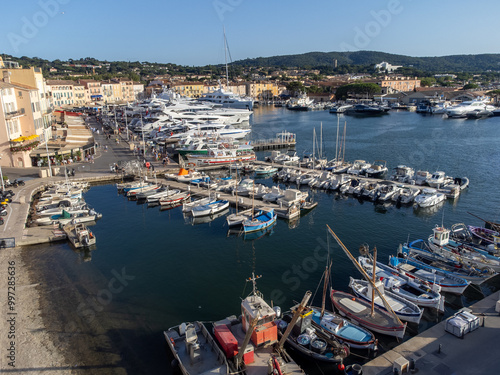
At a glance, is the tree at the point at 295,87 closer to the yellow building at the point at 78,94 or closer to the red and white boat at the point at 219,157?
the yellow building at the point at 78,94

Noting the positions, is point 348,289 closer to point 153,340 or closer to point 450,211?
point 153,340

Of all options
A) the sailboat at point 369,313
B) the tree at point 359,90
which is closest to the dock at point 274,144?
the sailboat at point 369,313

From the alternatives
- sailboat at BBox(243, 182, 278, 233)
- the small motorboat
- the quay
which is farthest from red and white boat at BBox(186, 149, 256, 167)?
the small motorboat

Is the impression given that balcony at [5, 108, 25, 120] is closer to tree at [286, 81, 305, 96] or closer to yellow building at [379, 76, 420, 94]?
tree at [286, 81, 305, 96]

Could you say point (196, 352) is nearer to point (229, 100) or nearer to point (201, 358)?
point (201, 358)

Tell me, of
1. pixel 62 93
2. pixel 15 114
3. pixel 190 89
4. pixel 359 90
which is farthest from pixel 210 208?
pixel 359 90
